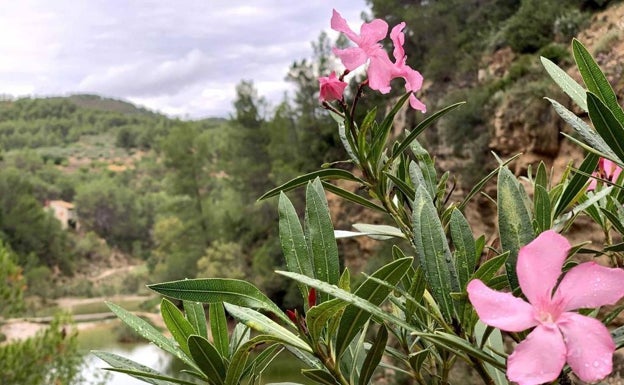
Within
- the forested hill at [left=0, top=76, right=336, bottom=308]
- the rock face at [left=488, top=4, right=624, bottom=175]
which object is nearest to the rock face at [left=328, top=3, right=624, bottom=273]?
the rock face at [left=488, top=4, right=624, bottom=175]

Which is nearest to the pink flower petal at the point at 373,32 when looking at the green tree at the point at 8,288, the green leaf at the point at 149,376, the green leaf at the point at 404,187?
the green leaf at the point at 404,187

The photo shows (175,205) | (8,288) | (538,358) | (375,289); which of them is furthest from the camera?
(175,205)

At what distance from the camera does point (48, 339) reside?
16.3 ft

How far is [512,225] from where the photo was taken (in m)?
0.38

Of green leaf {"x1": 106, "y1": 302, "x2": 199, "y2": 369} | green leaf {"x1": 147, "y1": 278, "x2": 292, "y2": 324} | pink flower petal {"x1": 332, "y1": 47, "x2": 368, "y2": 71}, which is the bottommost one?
green leaf {"x1": 106, "y1": 302, "x2": 199, "y2": 369}

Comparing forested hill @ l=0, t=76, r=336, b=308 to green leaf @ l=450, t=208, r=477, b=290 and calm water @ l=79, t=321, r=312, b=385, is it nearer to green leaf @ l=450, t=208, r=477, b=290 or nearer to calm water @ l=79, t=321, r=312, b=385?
calm water @ l=79, t=321, r=312, b=385

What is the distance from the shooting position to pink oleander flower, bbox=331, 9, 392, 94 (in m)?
0.52

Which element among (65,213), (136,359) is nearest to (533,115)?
(136,359)

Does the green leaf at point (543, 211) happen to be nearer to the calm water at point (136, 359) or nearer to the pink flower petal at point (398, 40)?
the pink flower petal at point (398, 40)

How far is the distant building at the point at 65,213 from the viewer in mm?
30156

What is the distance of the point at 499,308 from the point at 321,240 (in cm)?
18

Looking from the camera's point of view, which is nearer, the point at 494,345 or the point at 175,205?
the point at 494,345

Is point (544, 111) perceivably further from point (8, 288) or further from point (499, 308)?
point (499, 308)

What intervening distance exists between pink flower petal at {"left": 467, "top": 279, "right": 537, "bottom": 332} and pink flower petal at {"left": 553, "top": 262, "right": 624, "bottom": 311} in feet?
0.07
